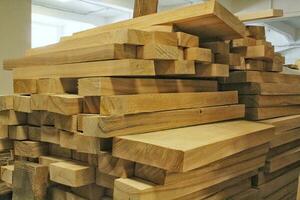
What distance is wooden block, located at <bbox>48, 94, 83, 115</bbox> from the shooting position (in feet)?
4.23

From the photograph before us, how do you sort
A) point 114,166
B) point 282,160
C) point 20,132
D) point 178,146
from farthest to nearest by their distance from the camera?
point 282,160 < point 20,132 < point 114,166 < point 178,146

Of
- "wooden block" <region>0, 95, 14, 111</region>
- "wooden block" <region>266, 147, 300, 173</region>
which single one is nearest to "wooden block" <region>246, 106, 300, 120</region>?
"wooden block" <region>266, 147, 300, 173</region>

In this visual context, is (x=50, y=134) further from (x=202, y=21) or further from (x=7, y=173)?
(x=202, y=21)

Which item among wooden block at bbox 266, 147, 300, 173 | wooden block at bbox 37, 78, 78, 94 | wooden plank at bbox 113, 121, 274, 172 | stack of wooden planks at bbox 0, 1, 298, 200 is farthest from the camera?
wooden block at bbox 266, 147, 300, 173

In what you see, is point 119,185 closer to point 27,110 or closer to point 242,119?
point 27,110

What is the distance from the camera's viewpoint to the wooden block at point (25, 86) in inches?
62.0

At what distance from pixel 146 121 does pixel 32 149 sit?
0.61 meters

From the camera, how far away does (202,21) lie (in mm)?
1498

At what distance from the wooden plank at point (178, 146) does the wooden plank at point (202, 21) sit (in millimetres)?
473

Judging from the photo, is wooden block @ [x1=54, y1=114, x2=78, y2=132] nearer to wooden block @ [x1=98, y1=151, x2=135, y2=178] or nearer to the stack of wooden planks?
the stack of wooden planks

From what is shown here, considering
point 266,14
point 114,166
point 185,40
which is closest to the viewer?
point 114,166

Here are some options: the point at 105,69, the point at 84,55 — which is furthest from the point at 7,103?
the point at 105,69

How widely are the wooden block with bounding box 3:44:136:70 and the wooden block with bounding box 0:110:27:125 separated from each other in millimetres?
263

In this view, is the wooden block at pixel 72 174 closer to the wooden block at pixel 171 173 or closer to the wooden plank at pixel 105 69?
the wooden block at pixel 171 173
